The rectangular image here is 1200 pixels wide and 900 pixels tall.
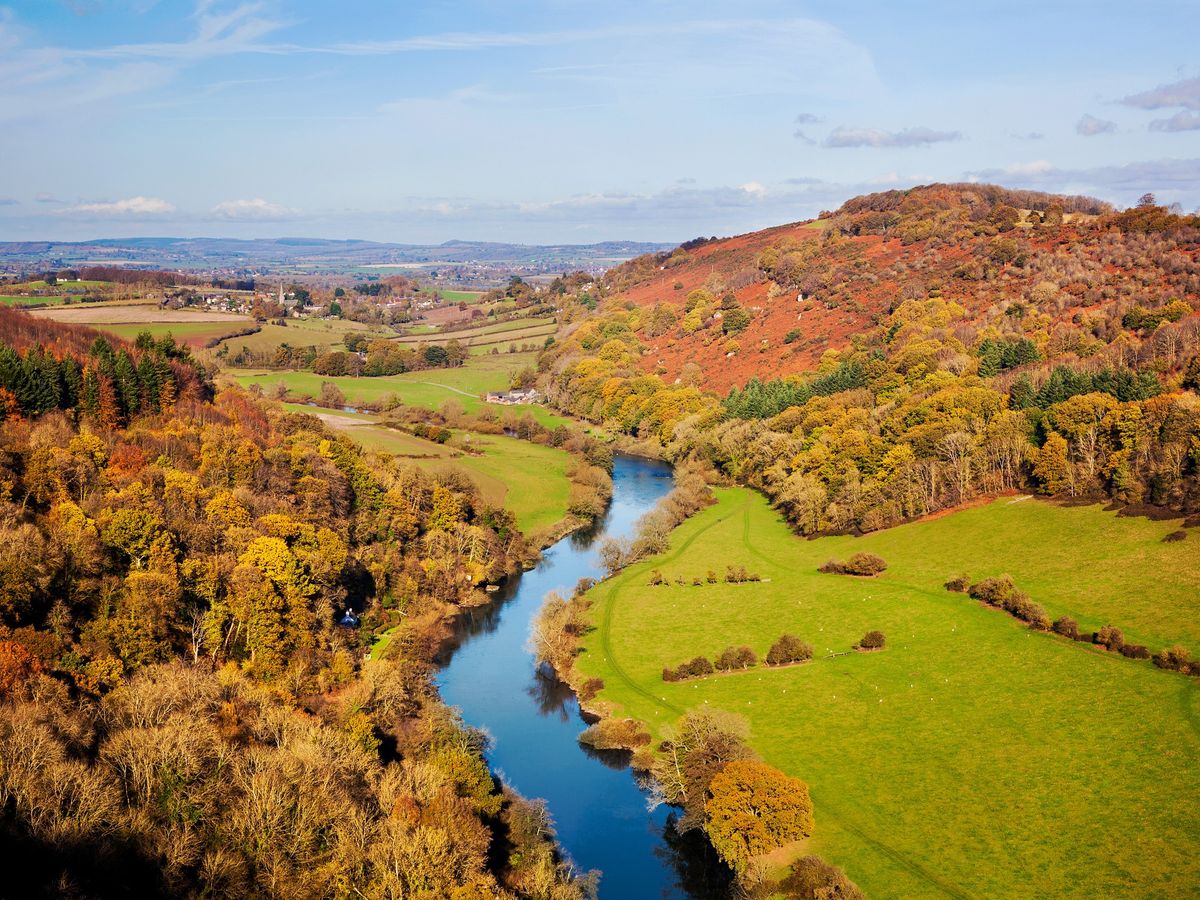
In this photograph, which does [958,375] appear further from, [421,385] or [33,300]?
[33,300]

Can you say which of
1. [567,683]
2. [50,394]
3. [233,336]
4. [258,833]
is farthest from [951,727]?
[233,336]

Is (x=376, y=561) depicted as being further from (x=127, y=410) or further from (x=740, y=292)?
(x=740, y=292)

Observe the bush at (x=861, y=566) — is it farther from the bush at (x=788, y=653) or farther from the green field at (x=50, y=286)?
the green field at (x=50, y=286)

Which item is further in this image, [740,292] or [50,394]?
[740,292]

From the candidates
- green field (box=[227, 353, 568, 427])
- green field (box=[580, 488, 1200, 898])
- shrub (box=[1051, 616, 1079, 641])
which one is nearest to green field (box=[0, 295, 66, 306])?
green field (box=[227, 353, 568, 427])

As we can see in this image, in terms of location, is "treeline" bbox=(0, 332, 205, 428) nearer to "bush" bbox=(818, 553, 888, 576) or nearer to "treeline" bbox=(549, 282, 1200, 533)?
"bush" bbox=(818, 553, 888, 576)
